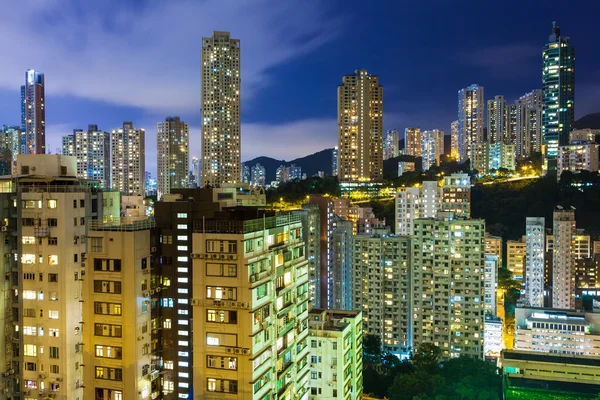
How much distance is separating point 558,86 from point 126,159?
5768 centimetres

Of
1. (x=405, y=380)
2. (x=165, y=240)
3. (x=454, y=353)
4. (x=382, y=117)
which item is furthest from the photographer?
(x=382, y=117)

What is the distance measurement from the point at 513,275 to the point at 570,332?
50.9 ft

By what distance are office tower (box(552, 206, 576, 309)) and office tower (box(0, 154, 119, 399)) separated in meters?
33.4

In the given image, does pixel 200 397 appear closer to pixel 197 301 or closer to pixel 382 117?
pixel 197 301

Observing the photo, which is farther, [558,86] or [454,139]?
[454,139]

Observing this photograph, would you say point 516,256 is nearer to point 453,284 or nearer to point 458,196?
point 458,196

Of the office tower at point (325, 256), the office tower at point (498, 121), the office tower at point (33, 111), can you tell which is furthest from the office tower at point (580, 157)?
the office tower at point (33, 111)

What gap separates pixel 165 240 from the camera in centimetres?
1304

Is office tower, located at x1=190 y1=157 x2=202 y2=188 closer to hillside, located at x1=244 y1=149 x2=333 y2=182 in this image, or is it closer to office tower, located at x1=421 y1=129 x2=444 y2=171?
hillside, located at x1=244 y1=149 x2=333 y2=182

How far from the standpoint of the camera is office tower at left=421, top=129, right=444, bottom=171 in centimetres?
8131

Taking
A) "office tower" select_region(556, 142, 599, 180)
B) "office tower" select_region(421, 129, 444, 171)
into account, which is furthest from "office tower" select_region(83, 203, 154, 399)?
"office tower" select_region(421, 129, 444, 171)

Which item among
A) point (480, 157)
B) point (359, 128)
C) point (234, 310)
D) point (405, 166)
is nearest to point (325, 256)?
point (234, 310)

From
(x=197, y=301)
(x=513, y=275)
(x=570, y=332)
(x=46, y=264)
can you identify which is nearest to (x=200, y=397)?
(x=197, y=301)

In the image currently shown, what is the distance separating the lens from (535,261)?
3744 cm
